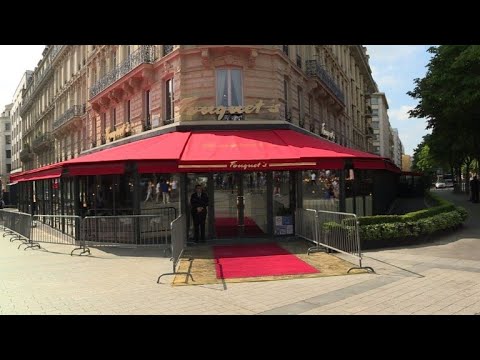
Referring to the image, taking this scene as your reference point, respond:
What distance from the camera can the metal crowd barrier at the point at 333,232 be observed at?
9.48m

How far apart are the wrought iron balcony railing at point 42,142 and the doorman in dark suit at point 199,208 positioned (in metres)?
32.2

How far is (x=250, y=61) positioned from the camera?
15047mm

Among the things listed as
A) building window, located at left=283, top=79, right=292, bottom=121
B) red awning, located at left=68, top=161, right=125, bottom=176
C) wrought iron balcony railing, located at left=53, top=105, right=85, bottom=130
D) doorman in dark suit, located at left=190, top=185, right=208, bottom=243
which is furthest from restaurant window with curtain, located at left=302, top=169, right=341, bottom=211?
wrought iron balcony railing, located at left=53, top=105, right=85, bottom=130

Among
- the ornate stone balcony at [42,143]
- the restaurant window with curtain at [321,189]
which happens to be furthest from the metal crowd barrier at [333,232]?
the ornate stone balcony at [42,143]

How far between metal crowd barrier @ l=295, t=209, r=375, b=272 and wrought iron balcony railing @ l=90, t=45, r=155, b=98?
9.38 meters

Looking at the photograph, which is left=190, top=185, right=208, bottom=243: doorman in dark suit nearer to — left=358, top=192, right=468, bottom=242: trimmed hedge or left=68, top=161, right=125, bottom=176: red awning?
left=68, top=161, right=125, bottom=176: red awning

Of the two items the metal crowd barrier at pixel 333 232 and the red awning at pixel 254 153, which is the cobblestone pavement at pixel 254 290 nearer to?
the metal crowd barrier at pixel 333 232

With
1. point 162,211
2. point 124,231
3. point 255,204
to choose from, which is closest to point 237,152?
point 255,204

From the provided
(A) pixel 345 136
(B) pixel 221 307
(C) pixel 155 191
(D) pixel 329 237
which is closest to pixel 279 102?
(C) pixel 155 191

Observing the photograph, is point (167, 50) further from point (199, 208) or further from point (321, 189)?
point (321, 189)

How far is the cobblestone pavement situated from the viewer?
6.06 m

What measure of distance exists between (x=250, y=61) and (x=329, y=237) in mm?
7426

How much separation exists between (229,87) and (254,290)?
9.58m
